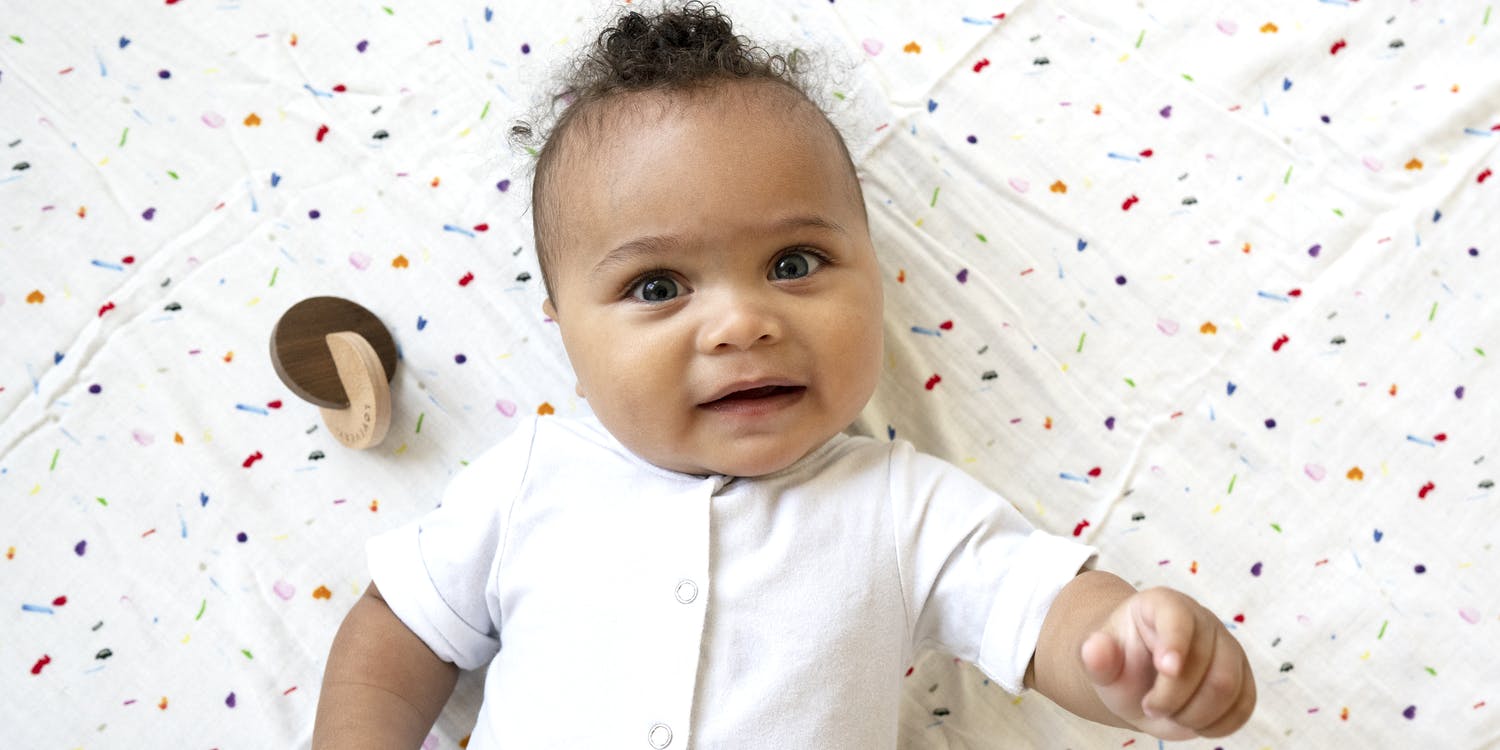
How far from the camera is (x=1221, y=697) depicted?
2.84 ft

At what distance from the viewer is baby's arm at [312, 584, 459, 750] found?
1.19 m

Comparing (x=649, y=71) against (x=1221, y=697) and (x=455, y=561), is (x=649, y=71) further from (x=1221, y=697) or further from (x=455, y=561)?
(x=1221, y=697)

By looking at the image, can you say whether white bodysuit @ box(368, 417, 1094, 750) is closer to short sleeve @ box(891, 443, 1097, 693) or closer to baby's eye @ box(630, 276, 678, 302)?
short sleeve @ box(891, 443, 1097, 693)

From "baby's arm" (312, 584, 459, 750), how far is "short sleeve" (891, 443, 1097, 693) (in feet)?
1.72

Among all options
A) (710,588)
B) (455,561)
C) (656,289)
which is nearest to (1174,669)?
(710,588)

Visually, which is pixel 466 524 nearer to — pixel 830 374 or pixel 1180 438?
pixel 830 374

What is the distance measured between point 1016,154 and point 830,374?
1.59ft

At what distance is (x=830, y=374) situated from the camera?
1.12 meters

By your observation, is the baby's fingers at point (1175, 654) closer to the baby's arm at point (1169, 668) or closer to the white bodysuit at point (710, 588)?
the baby's arm at point (1169, 668)

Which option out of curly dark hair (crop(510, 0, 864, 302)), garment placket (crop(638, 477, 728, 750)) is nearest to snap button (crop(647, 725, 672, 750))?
garment placket (crop(638, 477, 728, 750))

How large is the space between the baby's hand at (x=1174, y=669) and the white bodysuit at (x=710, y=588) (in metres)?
0.18

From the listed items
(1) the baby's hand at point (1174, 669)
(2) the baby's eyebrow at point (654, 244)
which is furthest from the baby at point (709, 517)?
(1) the baby's hand at point (1174, 669)

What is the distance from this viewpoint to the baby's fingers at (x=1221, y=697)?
87cm

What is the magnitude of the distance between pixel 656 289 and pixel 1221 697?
2.01 feet
